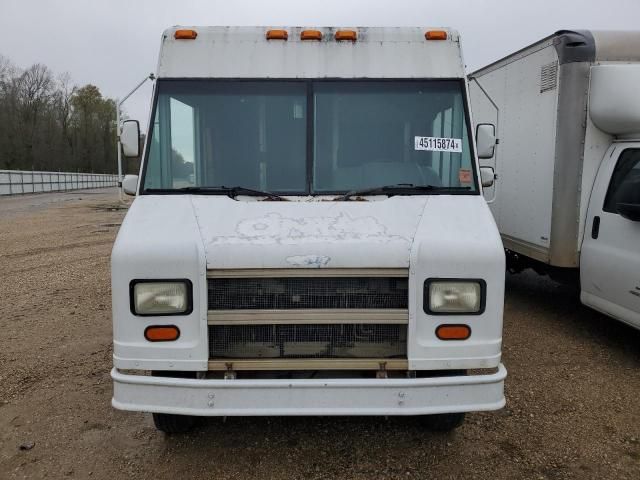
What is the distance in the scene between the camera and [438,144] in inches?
158

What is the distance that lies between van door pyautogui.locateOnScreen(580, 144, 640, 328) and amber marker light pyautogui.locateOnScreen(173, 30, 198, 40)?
414 cm

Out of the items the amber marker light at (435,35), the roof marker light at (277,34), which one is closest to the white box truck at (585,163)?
the amber marker light at (435,35)

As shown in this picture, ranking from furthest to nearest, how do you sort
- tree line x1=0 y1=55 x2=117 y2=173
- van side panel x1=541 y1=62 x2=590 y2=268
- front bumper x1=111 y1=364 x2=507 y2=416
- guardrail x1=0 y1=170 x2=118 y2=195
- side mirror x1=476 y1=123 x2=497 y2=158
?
tree line x1=0 y1=55 x2=117 y2=173, guardrail x1=0 y1=170 x2=118 y2=195, van side panel x1=541 y1=62 x2=590 y2=268, side mirror x1=476 y1=123 x2=497 y2=158, front bumper x1=111 y1=364 x2=507 y2=416

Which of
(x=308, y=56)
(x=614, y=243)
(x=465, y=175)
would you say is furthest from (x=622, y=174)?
(x=308, y=56)

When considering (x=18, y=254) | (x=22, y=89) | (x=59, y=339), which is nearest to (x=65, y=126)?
(x=22, y=89)

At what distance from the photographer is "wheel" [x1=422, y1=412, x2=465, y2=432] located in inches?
145

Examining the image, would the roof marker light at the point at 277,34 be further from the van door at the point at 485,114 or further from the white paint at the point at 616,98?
the van door at the point at 485,114

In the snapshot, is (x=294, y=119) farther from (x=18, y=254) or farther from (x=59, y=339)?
(x=18, y=254)

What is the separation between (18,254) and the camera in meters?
11.9

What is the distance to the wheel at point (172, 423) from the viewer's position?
362 cm

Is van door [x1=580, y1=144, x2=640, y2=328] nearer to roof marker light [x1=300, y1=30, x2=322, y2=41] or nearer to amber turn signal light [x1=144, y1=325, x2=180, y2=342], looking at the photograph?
roof marker light [x1=300, y1=30, x2=322, y2=41]

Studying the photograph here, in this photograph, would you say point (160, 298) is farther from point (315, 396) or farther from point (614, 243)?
point (614, 243)

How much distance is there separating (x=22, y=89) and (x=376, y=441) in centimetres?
7437

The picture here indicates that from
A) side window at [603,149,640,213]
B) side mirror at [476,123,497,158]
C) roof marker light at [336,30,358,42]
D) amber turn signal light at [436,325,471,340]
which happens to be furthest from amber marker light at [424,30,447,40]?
side window at [603,149,640,213]
